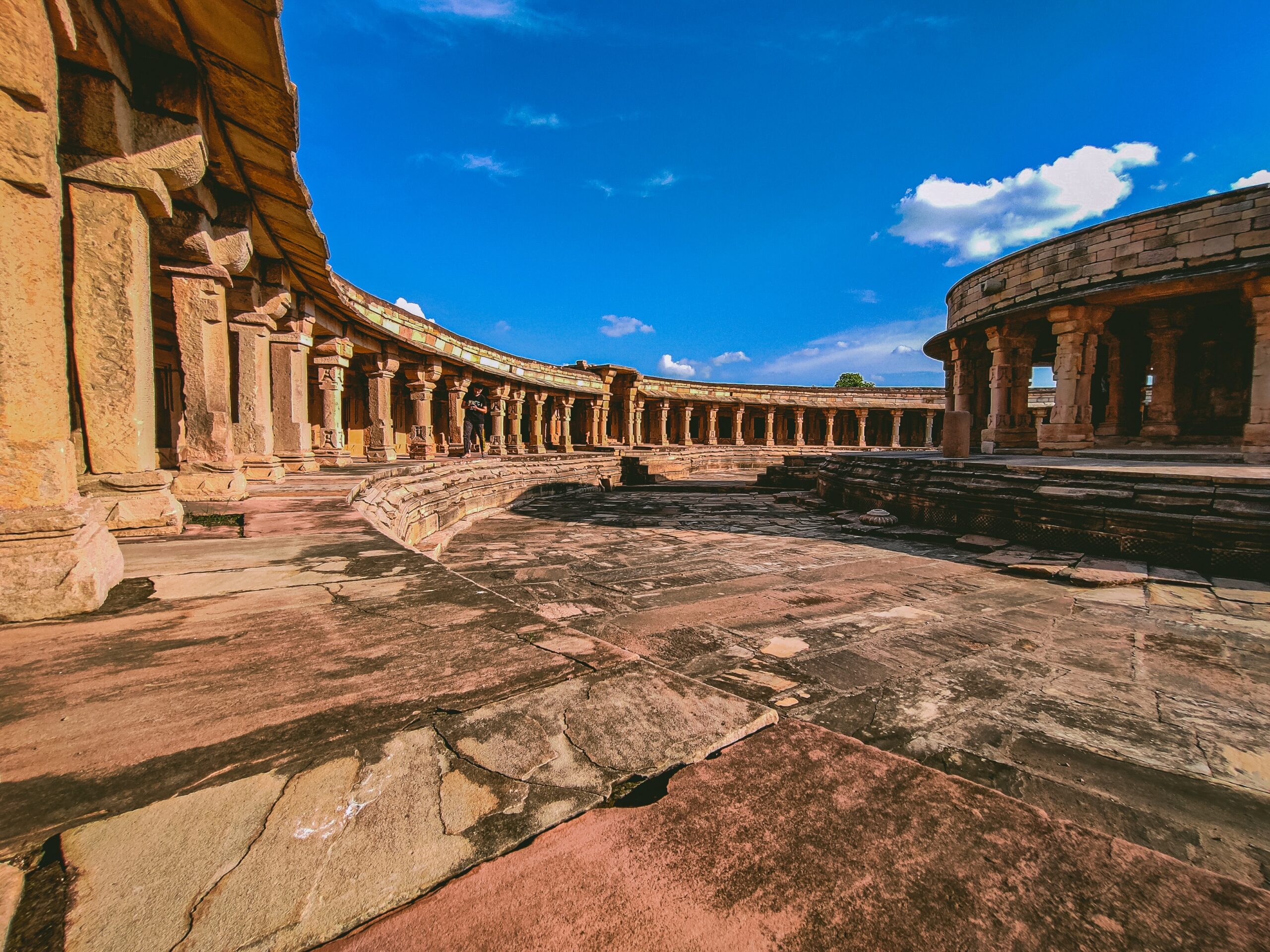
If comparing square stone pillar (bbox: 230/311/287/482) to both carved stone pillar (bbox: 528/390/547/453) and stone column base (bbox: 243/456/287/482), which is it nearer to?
stone column base (bbox: 243/456/287/482)

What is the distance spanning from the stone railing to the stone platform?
10.2 feet

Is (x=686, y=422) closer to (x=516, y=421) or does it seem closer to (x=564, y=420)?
(x=564, y=420)

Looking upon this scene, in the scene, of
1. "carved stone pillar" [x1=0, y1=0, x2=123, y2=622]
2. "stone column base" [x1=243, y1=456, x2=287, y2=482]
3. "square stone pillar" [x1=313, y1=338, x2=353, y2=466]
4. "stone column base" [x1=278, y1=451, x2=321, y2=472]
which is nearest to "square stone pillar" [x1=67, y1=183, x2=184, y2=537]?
"carved stone pillar" [x1=0, y1=0, x2=123, y2=622]

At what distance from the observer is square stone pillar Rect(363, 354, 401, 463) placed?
11.2 m

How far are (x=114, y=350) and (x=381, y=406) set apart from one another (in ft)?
27.5

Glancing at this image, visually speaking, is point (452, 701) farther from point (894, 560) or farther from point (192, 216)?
point (192, 216)

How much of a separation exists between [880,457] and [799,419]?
19.2 m

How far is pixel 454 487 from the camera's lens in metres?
8.67

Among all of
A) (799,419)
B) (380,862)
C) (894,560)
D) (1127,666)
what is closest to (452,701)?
(380,862)

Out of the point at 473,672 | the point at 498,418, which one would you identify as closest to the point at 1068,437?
the point at 473,672

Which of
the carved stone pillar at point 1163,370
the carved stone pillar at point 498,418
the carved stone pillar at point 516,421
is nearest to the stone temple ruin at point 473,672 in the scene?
the carved stone pillar at point 1163,370

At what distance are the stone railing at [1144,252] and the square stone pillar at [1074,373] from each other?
1.54ft

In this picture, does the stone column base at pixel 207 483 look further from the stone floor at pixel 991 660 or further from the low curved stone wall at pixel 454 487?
the stone floor at pixel 991 660

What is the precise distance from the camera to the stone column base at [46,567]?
7.20 ft
